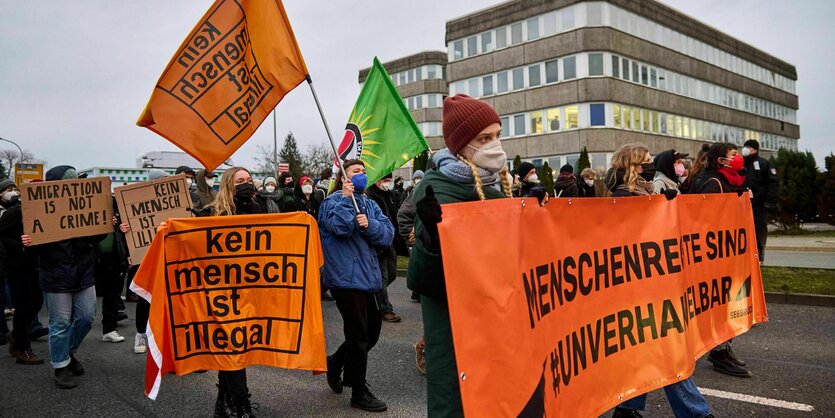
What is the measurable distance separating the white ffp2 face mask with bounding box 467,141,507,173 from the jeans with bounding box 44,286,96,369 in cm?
481

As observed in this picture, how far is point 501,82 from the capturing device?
36250mm

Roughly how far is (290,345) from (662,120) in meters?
36.6

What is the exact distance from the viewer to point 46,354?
6.60 meters

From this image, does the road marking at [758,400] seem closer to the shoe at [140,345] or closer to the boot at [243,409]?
the boot at [243,409]

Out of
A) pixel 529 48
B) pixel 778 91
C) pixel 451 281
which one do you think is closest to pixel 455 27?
pixel 529 48

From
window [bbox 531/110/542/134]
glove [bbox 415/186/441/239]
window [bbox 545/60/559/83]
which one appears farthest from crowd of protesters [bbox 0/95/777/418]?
window [bbox 531/110/542/134]

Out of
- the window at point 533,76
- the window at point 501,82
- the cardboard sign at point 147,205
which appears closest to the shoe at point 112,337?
the cardboard sign at point 147,205

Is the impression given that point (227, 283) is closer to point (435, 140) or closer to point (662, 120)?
point (662, 120)

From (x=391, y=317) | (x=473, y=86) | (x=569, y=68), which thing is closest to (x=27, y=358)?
(x=391, y=317)

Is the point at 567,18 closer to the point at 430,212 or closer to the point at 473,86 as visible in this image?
the point at 473,86

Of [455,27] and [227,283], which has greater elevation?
[455,27]

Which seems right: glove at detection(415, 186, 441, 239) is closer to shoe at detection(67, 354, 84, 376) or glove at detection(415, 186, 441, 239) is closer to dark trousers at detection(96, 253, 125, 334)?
shoe at detection(67, 354, 84, 376)

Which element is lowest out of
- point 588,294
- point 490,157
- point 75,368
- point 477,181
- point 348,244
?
point 75,368

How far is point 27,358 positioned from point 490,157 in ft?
20.4
